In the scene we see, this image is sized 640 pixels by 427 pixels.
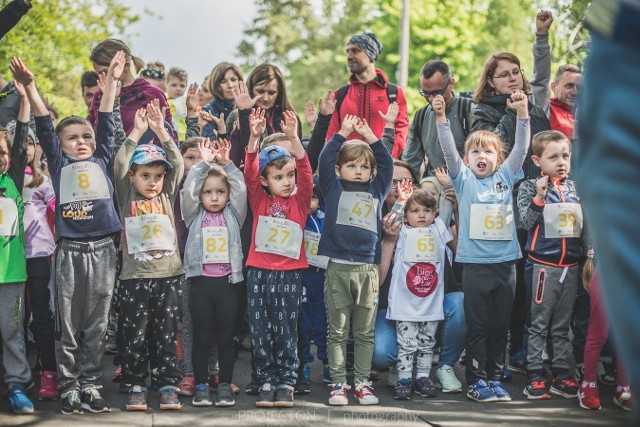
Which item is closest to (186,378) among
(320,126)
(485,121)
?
(320,126)

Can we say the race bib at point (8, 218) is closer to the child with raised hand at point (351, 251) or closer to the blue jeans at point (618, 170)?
the child with raised hand at point (351, 251)

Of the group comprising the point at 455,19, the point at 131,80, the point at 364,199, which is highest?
the point at 455,19

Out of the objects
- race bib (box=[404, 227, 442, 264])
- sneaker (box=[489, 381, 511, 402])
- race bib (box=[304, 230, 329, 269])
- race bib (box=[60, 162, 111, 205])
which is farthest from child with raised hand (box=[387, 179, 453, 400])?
race bib (box=[60, 162, 111, 205])

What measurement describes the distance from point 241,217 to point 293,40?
36200mm

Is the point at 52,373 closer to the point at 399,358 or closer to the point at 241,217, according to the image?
the point at 241,217

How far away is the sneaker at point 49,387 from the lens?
5.66 meters

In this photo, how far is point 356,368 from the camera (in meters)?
5.81

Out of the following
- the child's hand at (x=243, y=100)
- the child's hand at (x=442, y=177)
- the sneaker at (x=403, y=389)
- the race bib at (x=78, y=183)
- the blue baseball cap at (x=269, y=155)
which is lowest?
the sneaker at (x=403, y=389)

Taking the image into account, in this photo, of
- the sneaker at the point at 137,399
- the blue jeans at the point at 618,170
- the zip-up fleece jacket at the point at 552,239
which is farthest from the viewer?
the zip-up fleece jacket at the point at 552,239

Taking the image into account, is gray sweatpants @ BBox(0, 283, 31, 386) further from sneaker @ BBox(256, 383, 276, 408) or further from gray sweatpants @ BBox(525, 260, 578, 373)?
gray sweatpants @ BBox(525, 260, 578, 373)

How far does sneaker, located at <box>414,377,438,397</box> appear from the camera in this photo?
5.88 m

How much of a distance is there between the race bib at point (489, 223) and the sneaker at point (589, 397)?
3.92ft

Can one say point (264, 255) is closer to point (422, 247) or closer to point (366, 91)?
point (422, 247)

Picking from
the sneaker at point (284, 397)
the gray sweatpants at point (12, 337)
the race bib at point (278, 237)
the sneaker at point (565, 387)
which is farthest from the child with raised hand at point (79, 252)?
the sneaker at point (565, 387)
